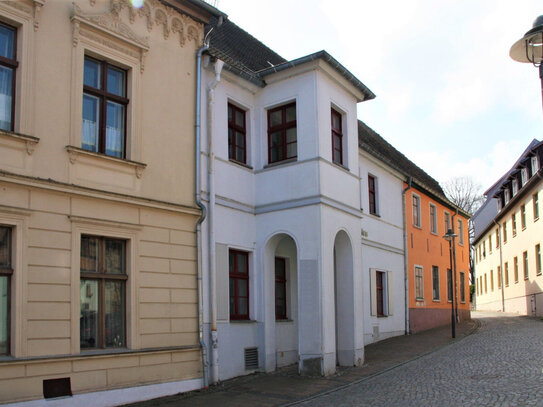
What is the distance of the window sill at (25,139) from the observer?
998cm

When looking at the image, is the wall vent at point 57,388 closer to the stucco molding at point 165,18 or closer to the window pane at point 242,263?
the window pane at point 242,263

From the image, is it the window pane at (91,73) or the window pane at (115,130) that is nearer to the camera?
the window pane at (91,73)

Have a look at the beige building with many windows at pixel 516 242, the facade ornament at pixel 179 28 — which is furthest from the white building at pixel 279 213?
the beige building with many windows at pixel 516 242

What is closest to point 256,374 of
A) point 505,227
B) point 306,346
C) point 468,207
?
point 306,346

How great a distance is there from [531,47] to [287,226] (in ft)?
24.5

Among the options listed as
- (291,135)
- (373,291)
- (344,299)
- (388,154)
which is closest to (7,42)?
(291,135)

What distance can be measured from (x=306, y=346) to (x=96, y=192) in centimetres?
641

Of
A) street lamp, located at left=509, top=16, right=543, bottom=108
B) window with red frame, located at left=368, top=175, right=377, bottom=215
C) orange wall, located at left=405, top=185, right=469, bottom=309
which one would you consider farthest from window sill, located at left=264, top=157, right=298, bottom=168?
orange wall, located at left=405, top=185, right=469, bottom=309

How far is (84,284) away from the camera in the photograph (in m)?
11.2

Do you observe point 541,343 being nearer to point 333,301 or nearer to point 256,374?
point 333,301

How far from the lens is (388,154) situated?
27812 mm

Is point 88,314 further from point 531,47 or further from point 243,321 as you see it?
point 531,47

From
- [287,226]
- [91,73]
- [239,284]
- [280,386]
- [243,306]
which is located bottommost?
[280,386]

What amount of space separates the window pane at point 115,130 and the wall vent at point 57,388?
4282mm
